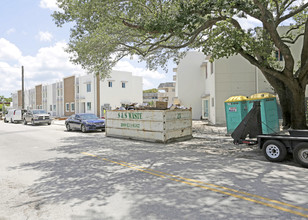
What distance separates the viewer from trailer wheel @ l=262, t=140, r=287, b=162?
7.32 meters

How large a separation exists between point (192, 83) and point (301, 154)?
22621 millimetres

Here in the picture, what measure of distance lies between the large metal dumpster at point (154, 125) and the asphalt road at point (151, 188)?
3447 millimetres

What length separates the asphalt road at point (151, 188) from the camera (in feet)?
13.1

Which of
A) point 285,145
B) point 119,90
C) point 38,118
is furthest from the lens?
point 119,90

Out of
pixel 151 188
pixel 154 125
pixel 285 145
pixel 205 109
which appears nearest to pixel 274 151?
pixel 285 145

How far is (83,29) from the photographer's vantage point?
39.2 ft

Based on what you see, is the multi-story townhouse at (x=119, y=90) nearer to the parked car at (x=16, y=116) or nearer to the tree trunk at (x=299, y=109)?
the parked car at (x=16, y=116)

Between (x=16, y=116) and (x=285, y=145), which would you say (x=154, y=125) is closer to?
(x=285, y=145)

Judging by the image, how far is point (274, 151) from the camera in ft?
24.9

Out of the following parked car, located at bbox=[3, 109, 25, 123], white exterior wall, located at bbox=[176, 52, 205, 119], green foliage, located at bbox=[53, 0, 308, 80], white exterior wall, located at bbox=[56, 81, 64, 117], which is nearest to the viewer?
green foliage, located at bbox=[53, 0, 308, 80]

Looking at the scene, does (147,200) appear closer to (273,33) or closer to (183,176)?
(183,176)

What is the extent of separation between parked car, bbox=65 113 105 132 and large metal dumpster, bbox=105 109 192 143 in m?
3.72

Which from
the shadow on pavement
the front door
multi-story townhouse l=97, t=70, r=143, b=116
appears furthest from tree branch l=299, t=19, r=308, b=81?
multi-story townhouse l=97, t=70, r=143, b=116

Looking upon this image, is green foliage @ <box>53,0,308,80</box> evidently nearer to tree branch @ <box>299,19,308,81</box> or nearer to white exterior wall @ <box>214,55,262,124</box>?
tree branch @ <box>299,19,308,81</box>
